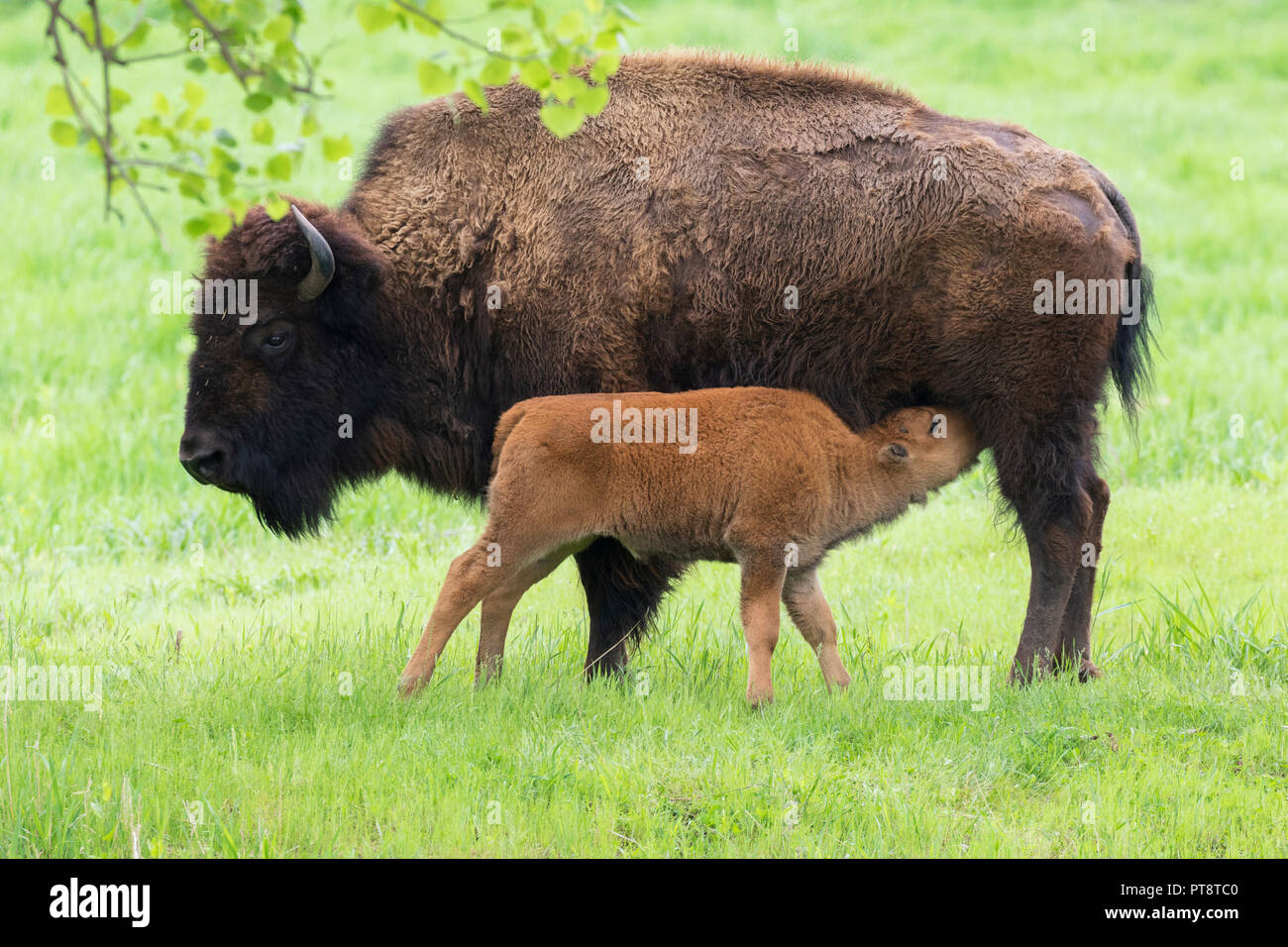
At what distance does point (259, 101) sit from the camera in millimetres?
3465

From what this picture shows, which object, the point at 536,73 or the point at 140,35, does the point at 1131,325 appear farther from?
the point at 140,35

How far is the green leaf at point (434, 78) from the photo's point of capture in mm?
3199

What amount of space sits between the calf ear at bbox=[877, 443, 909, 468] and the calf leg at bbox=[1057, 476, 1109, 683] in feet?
3.23

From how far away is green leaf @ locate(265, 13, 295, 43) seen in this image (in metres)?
3.32

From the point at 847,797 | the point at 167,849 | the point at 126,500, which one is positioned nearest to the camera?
the point at 167,849

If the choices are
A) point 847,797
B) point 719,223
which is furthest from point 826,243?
point 847,797

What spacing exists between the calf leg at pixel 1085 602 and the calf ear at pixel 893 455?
0.98 metres

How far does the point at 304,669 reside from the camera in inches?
224

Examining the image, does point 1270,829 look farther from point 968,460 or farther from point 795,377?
point 795,377

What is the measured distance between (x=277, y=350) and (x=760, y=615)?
2.39 metres

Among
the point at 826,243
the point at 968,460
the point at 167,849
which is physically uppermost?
the point at 826,243

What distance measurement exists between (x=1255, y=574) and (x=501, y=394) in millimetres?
4510

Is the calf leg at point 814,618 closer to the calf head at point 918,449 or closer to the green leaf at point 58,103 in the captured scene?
the calf head at point 918,449

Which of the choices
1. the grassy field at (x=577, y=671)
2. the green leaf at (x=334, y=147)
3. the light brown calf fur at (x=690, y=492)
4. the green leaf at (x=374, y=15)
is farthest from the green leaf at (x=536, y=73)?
the grassy field at (x=577, y=671)
